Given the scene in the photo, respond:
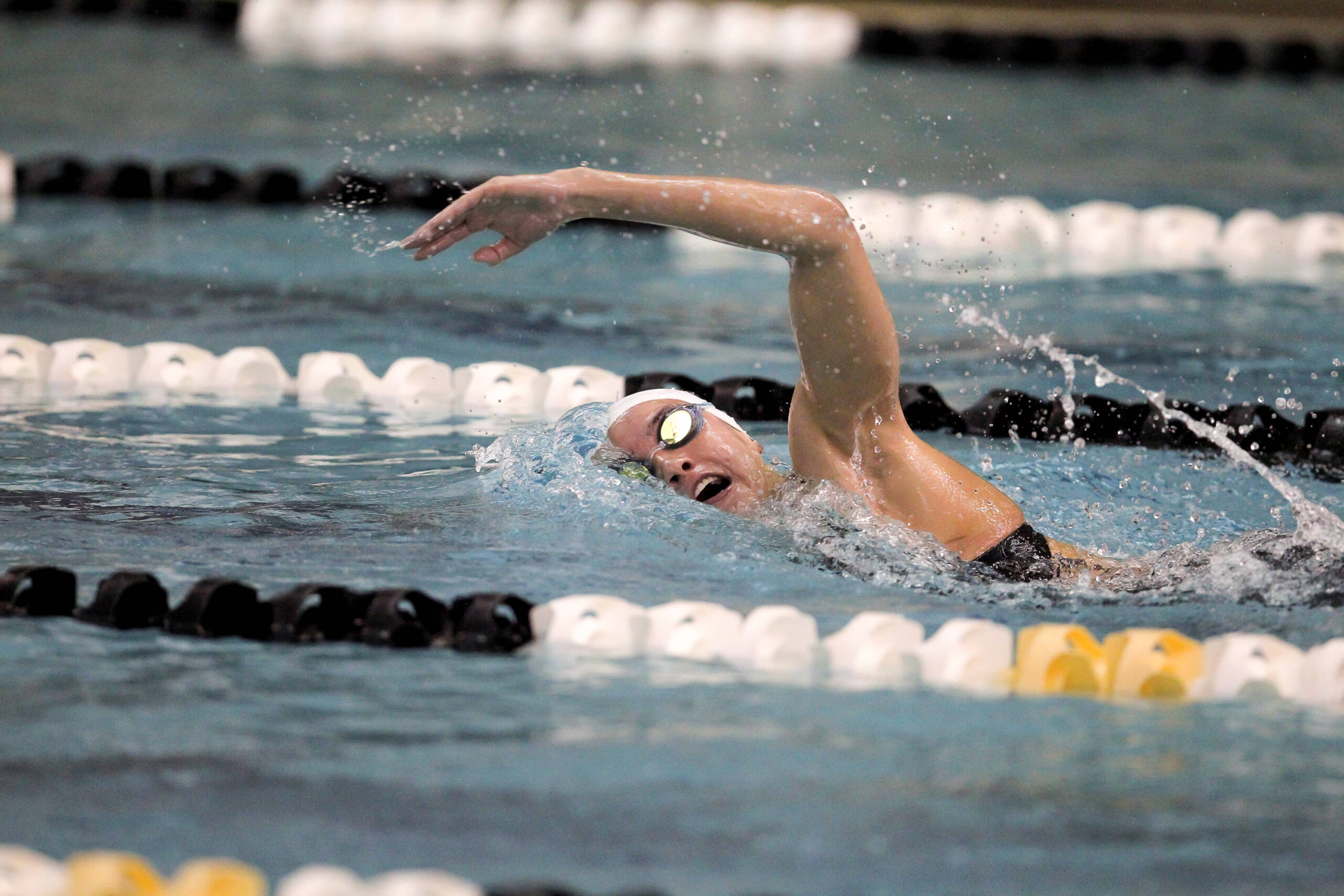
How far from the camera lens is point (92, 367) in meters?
4.64

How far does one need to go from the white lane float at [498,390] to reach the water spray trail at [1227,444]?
3.95 feet

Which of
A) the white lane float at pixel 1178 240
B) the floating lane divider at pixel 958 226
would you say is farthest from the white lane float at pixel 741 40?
the white lane float at pixel 1178 240

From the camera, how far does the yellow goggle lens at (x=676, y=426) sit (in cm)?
314

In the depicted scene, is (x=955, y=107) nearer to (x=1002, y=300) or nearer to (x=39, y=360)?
(x=1002, y=300)

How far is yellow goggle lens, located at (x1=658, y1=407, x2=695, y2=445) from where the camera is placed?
314 centimetres

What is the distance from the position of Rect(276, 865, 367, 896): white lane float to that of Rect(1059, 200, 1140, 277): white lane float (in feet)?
16.5

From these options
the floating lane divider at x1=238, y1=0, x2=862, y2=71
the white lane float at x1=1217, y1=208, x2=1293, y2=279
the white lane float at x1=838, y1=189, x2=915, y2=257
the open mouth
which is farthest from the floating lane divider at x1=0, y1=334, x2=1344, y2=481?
the floating lane divider at x1=238, y1=0, x2=862, y2=71

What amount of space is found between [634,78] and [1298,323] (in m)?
5.03

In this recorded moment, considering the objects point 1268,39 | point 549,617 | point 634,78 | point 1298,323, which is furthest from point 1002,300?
point 1268,39

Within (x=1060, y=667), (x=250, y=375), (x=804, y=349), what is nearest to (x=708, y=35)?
(x=250, y=375)

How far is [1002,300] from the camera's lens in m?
5.91

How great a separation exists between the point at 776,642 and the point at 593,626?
298 millimetres

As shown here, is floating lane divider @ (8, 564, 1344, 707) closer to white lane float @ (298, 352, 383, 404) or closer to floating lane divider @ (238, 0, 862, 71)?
white lane float @ (298, 352, 383, 404)

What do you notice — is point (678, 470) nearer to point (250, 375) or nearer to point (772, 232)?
point (772, 232)
